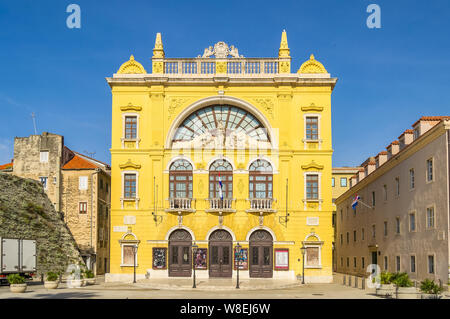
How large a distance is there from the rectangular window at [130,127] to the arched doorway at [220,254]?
34.3 feet

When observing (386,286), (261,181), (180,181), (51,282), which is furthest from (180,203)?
(386,286)

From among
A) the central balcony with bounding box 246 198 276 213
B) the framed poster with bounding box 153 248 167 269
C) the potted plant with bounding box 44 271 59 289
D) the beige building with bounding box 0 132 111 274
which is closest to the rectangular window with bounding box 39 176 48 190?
the beige building with bounding box 0 132 111 274

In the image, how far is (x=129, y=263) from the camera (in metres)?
43.7

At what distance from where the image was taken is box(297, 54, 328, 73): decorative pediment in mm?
44969

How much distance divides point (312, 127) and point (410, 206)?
11072 mm

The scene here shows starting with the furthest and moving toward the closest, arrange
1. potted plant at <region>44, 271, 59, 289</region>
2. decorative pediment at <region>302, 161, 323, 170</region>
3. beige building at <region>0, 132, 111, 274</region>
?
1. beige building at <region>0, 132, 111, 274</region>
2. decorative pediment at <region>302, 161, 323, 170</region>
3. potted plant at <region>44, 271, 59, 289</region>

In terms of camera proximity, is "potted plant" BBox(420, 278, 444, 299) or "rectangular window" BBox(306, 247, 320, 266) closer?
"potted plant" BBox(420, 278, 444, 299)

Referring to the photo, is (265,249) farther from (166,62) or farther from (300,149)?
(166,62)

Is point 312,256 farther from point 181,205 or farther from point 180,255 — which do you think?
point 181,205

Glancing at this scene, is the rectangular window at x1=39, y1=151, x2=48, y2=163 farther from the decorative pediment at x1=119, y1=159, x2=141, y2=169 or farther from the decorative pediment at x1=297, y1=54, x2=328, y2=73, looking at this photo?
the decorative pediment at x1=297, y1=54, x2=328, y2=73

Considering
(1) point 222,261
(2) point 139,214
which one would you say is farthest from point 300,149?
(2) point 139,214

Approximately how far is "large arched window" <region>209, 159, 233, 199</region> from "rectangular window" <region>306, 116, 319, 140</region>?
6.86m

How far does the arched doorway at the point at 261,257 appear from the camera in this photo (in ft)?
142
